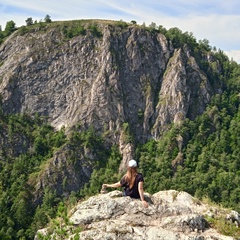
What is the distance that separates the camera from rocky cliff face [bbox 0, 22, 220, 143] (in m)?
156

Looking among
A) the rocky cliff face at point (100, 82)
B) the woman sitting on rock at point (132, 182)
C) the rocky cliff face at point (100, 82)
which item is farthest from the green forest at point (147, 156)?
the woman sitting on rock at point (132, 182)

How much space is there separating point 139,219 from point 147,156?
432 feet

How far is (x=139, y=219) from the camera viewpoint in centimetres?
1552

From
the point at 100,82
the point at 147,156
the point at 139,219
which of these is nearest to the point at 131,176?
the point at 139,219

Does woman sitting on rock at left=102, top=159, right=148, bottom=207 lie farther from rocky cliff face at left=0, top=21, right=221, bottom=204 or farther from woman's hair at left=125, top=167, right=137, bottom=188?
rocky cliff face at left=0, top=21, right=221, bottom=204

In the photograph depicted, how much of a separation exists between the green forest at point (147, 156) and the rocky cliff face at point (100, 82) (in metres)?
4.38

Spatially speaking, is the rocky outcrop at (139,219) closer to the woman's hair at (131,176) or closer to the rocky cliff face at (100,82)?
the woman's hair at (131,176)

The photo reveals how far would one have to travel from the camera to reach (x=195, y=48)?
177 metres

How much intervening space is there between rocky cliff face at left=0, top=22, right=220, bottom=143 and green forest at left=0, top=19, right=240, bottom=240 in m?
4.38

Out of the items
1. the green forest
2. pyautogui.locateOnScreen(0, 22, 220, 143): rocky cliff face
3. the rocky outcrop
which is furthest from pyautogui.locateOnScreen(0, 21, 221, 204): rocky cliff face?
the rocky outcrop

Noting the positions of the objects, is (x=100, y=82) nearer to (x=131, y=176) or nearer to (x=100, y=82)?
(x=100, y=82)

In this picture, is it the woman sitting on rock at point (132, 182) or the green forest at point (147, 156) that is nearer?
the woman sitting on rock at point (132, 182)

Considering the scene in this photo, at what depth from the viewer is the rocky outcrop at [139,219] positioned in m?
14.7

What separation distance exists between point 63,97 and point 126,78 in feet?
85.2
